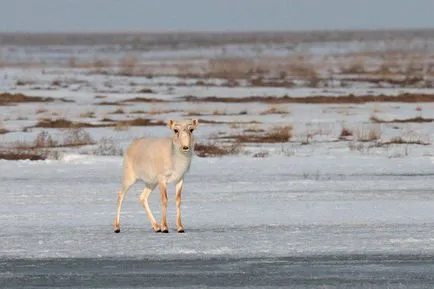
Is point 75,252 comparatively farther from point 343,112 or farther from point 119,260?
point 343,112

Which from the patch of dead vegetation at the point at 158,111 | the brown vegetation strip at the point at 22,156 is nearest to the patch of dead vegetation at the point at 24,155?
the brown vegetation strip at the point at 22,156

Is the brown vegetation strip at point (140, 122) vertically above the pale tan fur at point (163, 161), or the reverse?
the pale tan fur at point (163, 161)

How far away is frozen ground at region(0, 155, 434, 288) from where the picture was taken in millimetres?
10250

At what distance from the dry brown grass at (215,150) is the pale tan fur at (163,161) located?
880 cm

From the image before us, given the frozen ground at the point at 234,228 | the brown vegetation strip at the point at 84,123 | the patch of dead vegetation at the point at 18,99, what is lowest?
the frozen ground at the point at 234,228

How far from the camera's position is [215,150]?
72.8ft

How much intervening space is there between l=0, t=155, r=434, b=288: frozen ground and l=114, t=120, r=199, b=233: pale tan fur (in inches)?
14.4

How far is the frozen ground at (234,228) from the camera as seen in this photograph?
10250 mm

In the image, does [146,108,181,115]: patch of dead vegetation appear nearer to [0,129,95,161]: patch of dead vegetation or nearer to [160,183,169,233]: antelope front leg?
[0,129,95,161]: patch of dead vegetation

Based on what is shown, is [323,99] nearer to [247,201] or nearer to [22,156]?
[22,156]

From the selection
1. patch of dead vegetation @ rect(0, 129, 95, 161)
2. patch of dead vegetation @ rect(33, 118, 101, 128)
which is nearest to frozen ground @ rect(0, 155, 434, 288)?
patch of dead vegetation @ rect(0, 129, 95, 161)

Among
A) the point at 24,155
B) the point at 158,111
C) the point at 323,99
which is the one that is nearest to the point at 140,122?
the point at 158,111

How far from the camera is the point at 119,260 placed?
10.9 metres

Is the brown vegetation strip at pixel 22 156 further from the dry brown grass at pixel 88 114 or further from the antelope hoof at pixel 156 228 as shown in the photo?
the dry brown grass at pixel 88 114
